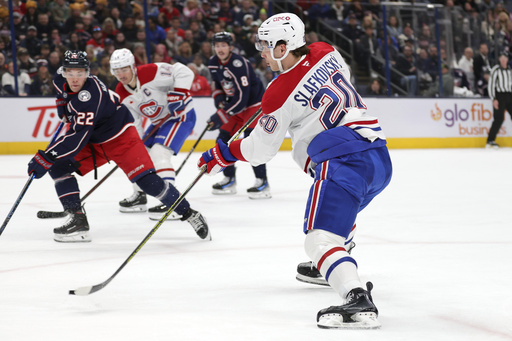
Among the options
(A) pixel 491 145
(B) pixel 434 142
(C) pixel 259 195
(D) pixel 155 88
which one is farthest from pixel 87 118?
(A) pixel 491 145

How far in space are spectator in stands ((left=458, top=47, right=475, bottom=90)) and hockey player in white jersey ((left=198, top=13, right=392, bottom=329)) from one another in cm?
1019

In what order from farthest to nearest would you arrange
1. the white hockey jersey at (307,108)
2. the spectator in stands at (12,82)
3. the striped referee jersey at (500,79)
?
the striped referee jersey at (500,79)
the spectator in stands at (12,82)
the white hockey jersey at (307,108)

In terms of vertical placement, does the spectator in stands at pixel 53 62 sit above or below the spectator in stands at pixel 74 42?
below

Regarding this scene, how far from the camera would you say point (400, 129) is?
1133 centimetres

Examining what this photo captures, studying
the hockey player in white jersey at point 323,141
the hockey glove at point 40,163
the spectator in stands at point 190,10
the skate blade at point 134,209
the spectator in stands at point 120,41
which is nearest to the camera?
the hockey player in white jersey at point 323,141

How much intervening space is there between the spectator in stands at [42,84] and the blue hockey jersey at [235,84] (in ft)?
13.5

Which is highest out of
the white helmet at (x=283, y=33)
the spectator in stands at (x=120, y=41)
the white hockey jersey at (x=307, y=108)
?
the white helmet at (x=283, y=33)

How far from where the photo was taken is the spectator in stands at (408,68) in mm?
11852

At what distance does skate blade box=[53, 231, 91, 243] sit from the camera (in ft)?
13.1

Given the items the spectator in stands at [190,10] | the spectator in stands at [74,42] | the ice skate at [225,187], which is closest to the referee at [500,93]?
the spectator in stands at [190,10]

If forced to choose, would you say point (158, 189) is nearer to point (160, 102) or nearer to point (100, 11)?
point (160, 102)

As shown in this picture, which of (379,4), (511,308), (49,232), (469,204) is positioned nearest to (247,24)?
(379,4)

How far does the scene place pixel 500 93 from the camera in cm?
1138

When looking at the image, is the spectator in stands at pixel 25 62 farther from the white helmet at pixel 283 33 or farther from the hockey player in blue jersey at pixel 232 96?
the white helmet at pixel 283 33
